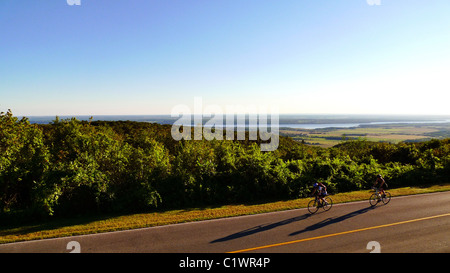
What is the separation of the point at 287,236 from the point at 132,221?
8.63 meters

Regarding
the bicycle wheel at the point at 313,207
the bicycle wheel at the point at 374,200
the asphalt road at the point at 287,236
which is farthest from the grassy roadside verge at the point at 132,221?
the bicycle wheel at the point at 374,200

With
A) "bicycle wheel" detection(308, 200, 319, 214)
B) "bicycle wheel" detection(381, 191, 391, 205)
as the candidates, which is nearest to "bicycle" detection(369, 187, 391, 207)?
"bicycle wheel" detection(381, 191, 391, 205)

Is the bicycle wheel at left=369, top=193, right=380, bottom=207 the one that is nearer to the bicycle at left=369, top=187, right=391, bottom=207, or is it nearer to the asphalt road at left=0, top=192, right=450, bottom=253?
the bicycle at left=369, top=187, right=391, bottom=207

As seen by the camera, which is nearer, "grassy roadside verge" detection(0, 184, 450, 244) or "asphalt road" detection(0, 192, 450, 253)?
"asphalt road" detection(0, 192, 450, 253)

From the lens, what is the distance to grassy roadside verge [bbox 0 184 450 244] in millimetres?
11656

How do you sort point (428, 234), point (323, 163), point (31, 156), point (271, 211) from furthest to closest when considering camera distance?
point (323, 163) < point (31, 156) < point (271, 211) < point (428, 234)

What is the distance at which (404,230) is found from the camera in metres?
11.4

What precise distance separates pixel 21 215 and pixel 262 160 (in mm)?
16100

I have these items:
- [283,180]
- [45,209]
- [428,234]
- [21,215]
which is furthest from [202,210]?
[428,234]

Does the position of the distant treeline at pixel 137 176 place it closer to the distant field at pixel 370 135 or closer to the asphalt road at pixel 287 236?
the asphalt road at pixel 287 236

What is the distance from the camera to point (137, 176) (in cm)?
1586

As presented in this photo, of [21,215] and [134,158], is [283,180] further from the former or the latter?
[21,215]

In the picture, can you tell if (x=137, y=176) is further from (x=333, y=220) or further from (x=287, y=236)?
(x=333, y=220)

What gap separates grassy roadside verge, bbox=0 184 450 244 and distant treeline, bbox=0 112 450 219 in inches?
39.1
